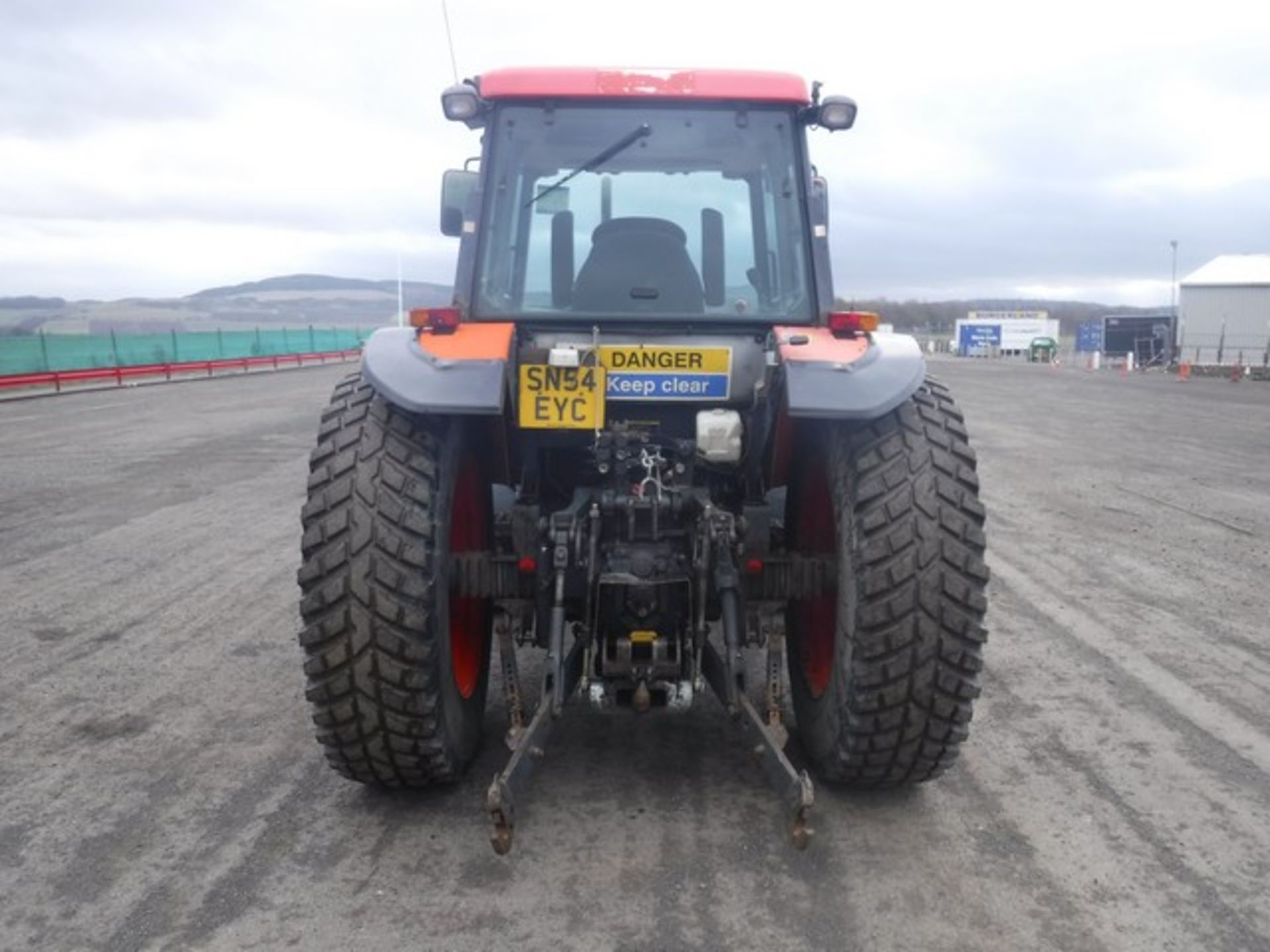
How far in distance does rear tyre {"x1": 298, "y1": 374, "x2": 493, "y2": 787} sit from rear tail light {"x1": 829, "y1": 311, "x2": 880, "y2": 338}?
138 cm

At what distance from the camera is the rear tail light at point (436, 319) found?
3906mm

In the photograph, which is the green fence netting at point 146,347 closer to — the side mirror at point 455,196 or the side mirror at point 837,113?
the side mirror at point 455,196

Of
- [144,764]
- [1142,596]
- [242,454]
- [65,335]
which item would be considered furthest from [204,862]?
[65,335]

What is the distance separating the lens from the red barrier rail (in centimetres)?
2758

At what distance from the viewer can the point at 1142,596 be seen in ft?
23.6

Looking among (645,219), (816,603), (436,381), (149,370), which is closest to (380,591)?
(436,381)

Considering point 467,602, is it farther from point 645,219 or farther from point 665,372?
point 645,219

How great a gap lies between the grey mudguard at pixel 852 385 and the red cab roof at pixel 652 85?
1.18 m

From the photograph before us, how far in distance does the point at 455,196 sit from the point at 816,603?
2.15 m

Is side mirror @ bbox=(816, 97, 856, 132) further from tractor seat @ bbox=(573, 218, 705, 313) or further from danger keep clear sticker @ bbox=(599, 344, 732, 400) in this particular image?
danger keep clear sticker @ bbox=(599, 344, 732, 400)

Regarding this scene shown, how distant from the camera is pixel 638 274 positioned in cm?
443

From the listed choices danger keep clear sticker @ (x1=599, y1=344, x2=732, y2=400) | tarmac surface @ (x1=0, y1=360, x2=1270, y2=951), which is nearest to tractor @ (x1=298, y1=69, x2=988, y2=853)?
danger keep clear sticker @ (x1=599, y1=344, x2=732, y2=400)

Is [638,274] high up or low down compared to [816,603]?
up

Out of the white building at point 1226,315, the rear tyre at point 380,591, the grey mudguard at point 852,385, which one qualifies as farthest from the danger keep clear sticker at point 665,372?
the white building at point 1226,315
